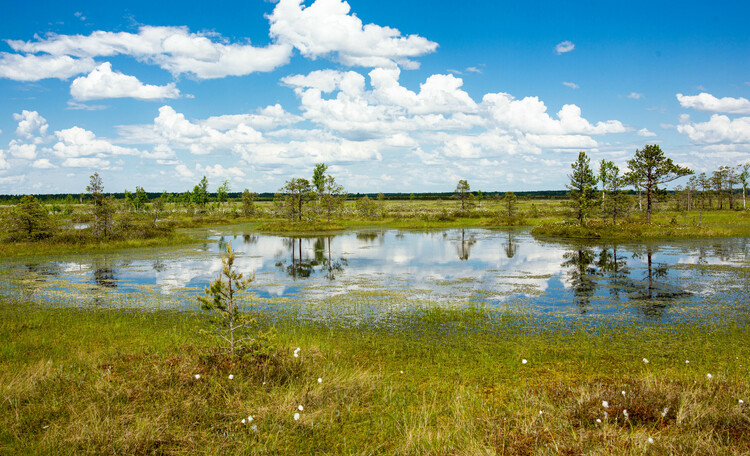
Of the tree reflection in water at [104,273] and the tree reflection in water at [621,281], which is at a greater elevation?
the tree reflection in water at [104,273]

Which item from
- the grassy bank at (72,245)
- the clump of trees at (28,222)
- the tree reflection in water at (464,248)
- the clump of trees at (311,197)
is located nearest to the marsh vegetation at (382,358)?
the tree reflection in water at (464,248)

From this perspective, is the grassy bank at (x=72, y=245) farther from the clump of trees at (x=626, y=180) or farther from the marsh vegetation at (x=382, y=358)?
the clump of trees at (x=626, y=180)

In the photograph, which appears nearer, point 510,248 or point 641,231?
point 510,248

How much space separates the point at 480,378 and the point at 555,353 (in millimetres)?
2446

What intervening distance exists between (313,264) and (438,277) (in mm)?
8436

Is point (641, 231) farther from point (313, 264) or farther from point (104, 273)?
point (104, 273)

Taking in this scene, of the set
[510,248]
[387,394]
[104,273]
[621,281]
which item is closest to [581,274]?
[621,281]

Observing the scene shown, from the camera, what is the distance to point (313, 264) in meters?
25.2

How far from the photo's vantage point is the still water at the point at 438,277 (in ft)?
48.9

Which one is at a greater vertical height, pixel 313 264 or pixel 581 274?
pixel 313 264

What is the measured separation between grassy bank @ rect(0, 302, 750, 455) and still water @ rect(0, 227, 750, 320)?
3.99 meters

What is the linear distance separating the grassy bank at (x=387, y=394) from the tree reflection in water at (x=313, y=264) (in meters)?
11.1

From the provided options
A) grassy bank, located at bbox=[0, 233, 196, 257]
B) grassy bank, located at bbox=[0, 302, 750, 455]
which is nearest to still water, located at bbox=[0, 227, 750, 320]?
grassy bank, located at bbox=[0, 233, 196, 257]

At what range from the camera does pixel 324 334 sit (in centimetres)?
1125
